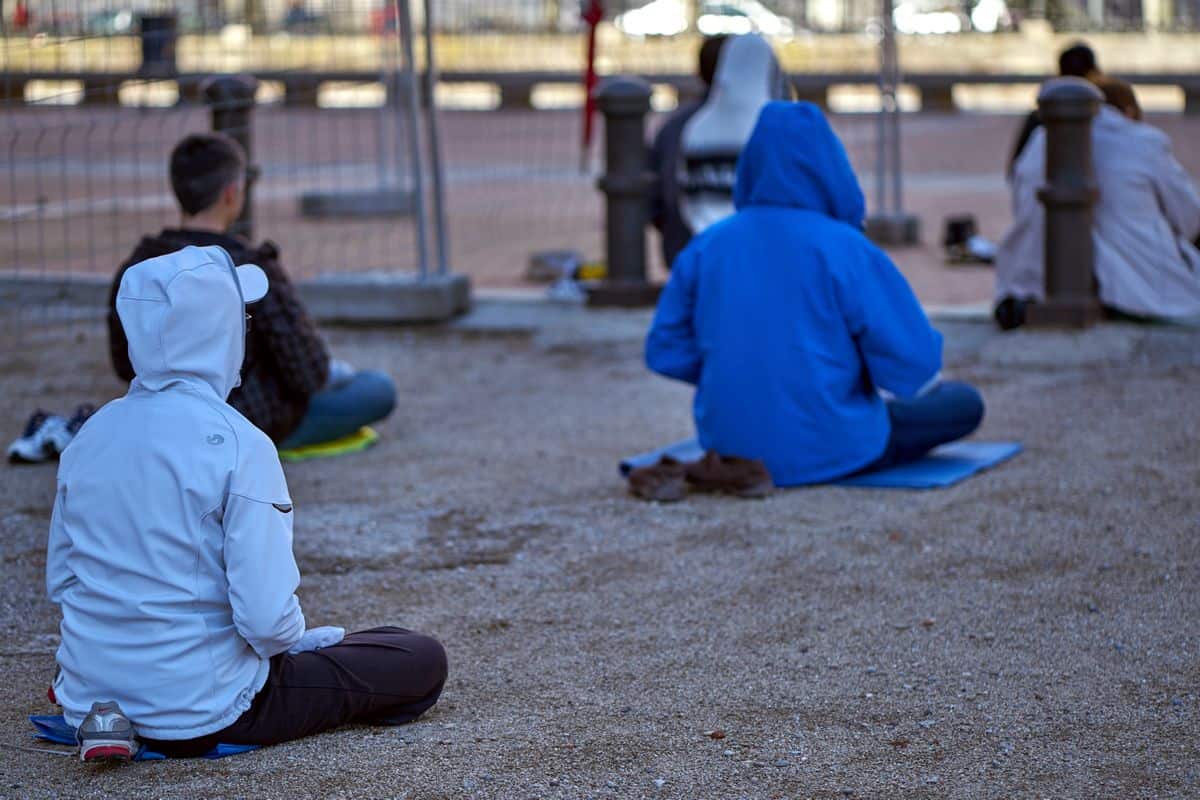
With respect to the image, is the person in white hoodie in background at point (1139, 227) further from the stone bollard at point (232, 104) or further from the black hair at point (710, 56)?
the stone bollard at point (232, 104)

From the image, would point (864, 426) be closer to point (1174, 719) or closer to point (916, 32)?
point (1174, 719)

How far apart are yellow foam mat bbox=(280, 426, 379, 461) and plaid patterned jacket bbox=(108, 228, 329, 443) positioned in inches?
17.4

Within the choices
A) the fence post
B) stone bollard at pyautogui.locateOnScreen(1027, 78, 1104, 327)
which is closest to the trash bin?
the fence post

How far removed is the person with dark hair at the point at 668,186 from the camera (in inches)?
352

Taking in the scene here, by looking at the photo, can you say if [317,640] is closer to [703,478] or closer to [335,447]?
[703,478]

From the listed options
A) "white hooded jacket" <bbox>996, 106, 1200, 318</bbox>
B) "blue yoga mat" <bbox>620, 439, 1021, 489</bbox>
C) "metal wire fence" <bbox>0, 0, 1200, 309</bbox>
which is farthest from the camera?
"metal wire fence" <bbox>0, 0, 1200, 309</bbox>

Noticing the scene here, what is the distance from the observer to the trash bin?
11.4 meters

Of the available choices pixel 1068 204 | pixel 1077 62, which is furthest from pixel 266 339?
pixel 1077 62

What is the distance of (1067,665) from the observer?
4.03m

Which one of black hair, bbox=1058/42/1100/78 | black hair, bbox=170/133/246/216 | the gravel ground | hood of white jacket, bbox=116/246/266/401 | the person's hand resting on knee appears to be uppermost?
black hair, bbox=1058/42/1100/78

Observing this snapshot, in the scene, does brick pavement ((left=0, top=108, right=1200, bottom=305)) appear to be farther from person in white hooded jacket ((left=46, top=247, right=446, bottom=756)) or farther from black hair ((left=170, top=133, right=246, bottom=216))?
person in white hooded jacket ((left=46, top=247, right=446, bottom=756))

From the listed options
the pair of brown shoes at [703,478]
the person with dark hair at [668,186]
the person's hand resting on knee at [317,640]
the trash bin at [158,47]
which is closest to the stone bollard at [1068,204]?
the person with dark hair at [668,186]

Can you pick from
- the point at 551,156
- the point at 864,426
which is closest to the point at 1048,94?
the point at 864,426

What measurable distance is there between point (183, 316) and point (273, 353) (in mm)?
2408
